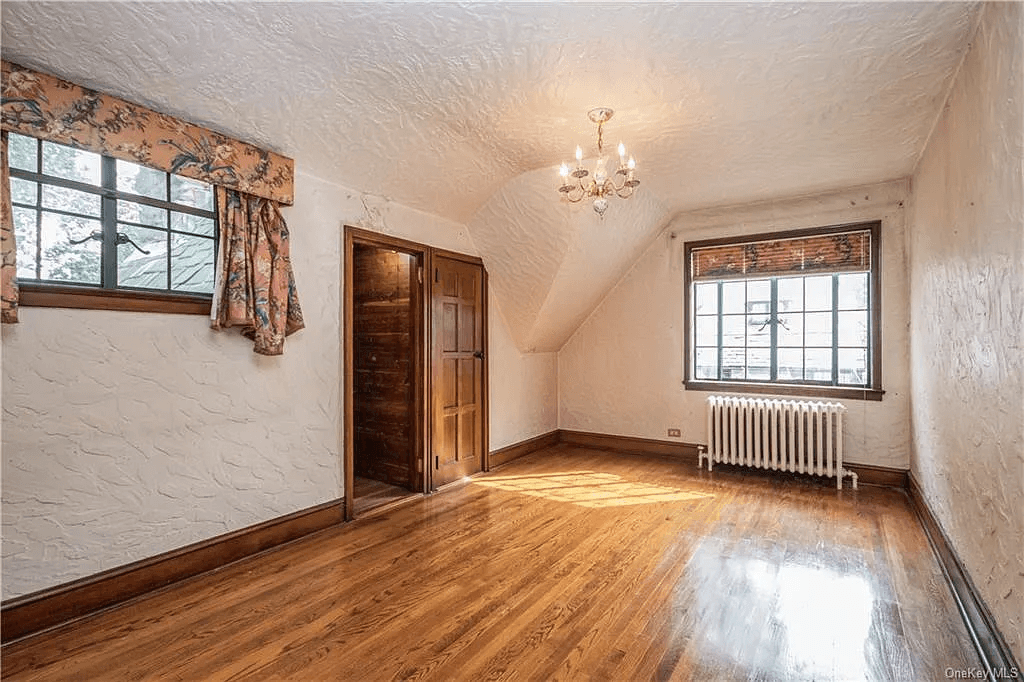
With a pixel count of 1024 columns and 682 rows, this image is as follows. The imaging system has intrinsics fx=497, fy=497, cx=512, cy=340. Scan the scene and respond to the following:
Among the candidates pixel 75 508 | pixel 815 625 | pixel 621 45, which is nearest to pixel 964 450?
pixel 815 625

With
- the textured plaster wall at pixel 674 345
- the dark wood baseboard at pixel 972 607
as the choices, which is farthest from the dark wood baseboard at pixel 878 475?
the dark wood baseboard at pixel 972 607

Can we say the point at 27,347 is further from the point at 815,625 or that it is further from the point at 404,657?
the point at 815,625

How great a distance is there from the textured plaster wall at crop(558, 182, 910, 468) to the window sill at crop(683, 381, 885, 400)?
0.07 metres

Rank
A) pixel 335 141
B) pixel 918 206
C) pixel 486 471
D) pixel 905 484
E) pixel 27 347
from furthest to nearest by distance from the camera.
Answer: pixel 486 471, pixel 905 484, pixel 918 206, pixel 335 141, pixel 27 347

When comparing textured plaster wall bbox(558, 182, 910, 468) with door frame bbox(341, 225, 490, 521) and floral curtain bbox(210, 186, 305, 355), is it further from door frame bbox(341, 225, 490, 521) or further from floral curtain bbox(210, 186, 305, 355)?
floral curtain bbox(210, 186, 305, 355)

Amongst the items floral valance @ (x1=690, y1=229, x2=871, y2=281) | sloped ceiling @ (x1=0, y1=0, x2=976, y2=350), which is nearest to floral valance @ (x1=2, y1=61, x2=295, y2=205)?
sloped ceiling @ (x1=0, y1=0, x2=976, y2=350)

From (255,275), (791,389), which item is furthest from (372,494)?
(791,389)

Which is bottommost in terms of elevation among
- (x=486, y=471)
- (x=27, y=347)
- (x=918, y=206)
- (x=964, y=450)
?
(x=486, y=471)

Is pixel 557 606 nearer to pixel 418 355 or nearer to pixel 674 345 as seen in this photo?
pixel 418 355

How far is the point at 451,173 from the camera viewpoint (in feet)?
12.1

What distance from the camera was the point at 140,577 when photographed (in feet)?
8.08

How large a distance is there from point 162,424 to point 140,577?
75 centimetres

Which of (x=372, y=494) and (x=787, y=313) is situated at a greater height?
(x=787, y=313)

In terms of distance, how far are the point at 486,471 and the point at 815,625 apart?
3.10 metres
